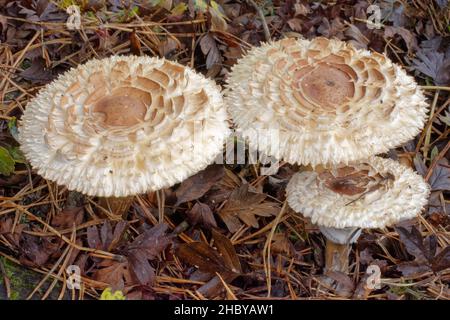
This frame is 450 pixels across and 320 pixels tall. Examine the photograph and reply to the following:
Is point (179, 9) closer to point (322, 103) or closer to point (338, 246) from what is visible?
point (322, 103)

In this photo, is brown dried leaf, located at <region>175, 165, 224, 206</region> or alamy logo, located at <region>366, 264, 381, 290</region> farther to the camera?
brown dried leaf, located at <region>175, 165, 224, 206</region>

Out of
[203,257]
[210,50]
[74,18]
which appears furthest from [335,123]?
[74,18]

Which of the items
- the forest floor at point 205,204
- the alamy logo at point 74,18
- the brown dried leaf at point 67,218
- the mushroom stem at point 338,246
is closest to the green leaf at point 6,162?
the forest floor at point 205,204

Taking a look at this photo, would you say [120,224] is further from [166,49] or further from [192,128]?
[166,49]

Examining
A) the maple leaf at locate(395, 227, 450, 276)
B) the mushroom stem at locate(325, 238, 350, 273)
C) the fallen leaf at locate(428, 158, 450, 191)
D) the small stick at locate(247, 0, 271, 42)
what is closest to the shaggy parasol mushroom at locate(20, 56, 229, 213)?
the mushroom stem at locate(325, 238, 350, 273)

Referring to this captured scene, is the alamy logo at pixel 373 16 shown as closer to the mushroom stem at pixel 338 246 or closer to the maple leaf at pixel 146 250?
the mushroom stem at pixel 338 246

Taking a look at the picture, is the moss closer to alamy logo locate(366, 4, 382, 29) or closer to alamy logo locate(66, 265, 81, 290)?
alamy logo locate(66, 265, 81, 290)
